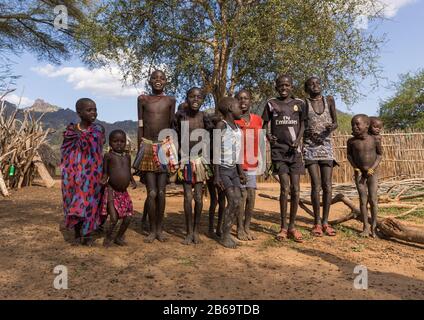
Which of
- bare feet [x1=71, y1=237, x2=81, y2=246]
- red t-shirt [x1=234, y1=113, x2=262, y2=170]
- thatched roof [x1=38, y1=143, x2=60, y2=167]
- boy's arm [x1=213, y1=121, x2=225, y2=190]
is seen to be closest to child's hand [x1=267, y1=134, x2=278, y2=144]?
red t-shirt [x1=234, y1=113, x2=262, y2=170]

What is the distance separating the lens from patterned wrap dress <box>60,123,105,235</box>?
453 cm

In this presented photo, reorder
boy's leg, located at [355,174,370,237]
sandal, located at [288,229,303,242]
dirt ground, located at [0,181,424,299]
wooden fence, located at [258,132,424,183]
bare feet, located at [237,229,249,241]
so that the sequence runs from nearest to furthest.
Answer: dirt ground, located at [0,181,424,299] → sandal, located at [288,229,303,242] → bare feet, located at [237,229,249,241] → boy's leg, located at [355,174,370,237] → wooden fence, located at [258,132,424,183]

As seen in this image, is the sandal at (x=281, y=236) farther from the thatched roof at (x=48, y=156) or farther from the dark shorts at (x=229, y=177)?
the thatched roof at (x=48, y=156)

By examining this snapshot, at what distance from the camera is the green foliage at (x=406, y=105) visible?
31.3 meters

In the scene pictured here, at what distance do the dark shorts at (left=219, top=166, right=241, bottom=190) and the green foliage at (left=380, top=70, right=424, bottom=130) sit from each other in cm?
2951

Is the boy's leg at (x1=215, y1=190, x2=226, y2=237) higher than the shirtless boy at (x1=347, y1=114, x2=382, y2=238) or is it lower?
lower

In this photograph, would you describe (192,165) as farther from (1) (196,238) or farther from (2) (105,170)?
(2) (105,170)

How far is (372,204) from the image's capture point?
213 inches

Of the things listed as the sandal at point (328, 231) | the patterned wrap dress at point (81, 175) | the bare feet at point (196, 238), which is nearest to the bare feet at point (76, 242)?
the patterned wrap dress at point (81, 175)

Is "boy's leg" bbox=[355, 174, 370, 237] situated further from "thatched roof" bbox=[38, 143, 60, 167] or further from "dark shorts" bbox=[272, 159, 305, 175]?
"thatched roof" bbox=[38, 143, 60, 167]

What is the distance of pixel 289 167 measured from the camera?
201 inches

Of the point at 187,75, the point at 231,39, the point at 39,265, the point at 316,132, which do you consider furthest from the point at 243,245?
→ the point at 187,75

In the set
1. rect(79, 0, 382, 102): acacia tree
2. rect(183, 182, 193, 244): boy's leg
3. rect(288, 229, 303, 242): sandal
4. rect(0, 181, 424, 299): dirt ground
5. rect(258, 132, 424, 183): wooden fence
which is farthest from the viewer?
rect(258, 132, 424, 183): wooden fence

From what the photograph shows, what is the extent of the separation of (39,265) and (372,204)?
4.12 metres
